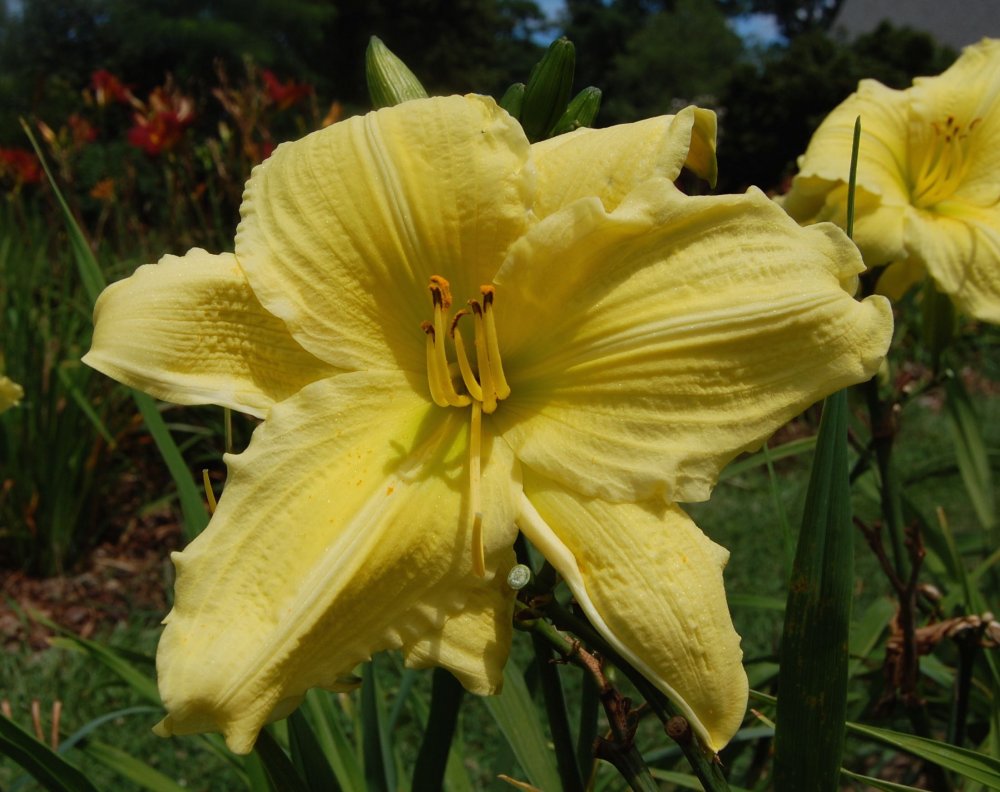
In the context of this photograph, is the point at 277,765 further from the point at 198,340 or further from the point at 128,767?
the point at 128,767

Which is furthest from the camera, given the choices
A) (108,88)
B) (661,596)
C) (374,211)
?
(108,88)

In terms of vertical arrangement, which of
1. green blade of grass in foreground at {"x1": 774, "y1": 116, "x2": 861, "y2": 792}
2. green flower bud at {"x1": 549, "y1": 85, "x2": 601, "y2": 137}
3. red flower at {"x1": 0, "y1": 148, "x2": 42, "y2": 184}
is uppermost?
green flower bud at {"x1": 549, "y1": 85, "x2": 601, "y2": 137}

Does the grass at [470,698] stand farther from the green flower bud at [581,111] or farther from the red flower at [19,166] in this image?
the red flower at [19,166]

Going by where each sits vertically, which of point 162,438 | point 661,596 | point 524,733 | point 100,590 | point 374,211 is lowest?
point 100,590

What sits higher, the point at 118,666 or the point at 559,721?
the point at 559,721

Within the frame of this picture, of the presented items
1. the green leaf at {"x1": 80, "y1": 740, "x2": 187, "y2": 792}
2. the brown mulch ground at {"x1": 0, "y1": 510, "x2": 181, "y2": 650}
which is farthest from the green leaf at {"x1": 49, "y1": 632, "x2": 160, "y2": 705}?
the brown mulch ground at {"x1": 0, "y1": 510, "x2": 181, "y2": 650}

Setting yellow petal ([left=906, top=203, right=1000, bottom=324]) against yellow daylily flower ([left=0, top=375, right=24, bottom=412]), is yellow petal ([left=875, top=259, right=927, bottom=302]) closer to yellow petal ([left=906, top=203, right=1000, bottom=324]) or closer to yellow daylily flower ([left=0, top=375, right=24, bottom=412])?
yellow petal ([left=906, top=203, right=1000, bottom=324])

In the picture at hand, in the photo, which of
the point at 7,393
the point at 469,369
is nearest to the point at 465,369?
the point at 469,369

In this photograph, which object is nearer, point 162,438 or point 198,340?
point 198,340
